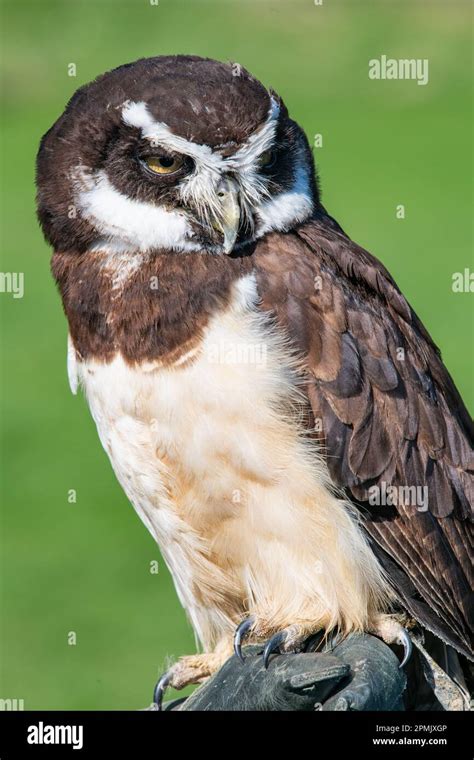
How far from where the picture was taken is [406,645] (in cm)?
500

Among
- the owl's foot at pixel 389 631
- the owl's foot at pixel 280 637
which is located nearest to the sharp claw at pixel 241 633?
the owl's foot at pixel 280 637

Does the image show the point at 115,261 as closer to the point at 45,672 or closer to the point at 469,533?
the point at 469,533

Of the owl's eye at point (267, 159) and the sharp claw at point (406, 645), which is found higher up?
the owl's eye at point (267, 159)

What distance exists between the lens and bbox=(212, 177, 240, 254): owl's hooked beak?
4785mm

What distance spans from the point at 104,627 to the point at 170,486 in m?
6.02

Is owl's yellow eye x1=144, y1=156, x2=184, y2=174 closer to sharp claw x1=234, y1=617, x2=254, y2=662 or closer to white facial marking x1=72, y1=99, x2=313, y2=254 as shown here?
white facial marking x1=72, y1=99, x2=313, y2=254

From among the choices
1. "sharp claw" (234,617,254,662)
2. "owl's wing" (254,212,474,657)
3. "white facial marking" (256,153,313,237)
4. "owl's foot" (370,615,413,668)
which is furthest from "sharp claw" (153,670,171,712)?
"white facial marking" (256,153,313,237)

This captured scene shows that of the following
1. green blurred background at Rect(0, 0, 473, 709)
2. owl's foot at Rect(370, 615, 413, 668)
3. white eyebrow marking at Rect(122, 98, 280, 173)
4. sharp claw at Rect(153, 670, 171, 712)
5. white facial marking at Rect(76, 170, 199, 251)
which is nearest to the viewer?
white eyebrow marking at Rect(122, 98, 280, 173)

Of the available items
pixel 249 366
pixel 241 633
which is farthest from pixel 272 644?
pixel 249 366

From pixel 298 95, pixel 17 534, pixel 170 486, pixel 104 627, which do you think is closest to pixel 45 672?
pixel 104 627

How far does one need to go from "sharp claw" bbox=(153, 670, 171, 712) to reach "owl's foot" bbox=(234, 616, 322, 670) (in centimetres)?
49

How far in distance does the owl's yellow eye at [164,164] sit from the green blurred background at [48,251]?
544cm

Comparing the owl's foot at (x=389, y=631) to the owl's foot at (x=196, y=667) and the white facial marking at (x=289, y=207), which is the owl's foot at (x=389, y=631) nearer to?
the owl's foot at (x=196, y=667)

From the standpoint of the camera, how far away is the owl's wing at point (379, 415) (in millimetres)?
4941
